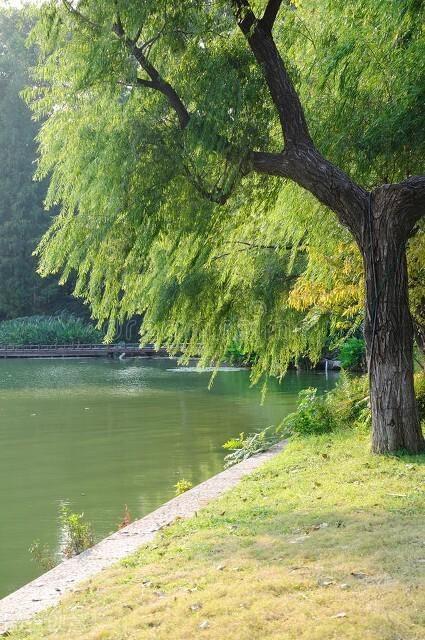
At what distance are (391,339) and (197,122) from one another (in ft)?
8.83

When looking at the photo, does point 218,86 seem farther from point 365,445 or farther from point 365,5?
point 365,445

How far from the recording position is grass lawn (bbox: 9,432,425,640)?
151 inches

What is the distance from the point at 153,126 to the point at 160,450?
7.16 meters

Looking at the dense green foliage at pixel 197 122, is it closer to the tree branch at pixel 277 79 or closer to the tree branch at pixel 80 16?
the tree branch at pixel 80 16

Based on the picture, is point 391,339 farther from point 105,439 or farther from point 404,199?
point 105,439

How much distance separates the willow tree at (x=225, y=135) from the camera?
25.2ft

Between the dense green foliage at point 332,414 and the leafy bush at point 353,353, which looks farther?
the leafy bush at point 353,353

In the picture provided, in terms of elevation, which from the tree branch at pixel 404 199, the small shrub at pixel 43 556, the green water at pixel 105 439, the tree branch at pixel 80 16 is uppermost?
the tree branch at pixel 80 16

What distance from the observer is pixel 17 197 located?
46.9 m

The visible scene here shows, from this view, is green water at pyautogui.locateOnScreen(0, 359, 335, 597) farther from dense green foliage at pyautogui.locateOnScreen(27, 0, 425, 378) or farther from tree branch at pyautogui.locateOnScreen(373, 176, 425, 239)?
tree branch at pyautogui.locateOnScreen(373, 176, 425, 239)

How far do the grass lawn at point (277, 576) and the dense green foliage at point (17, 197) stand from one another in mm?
41412

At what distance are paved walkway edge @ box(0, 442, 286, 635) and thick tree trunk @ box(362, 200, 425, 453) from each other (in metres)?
1.65

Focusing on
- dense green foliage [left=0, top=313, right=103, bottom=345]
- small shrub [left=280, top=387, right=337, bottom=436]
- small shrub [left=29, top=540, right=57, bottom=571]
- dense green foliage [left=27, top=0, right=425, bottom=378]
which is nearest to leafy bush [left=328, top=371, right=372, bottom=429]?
small shrub [left=280, top=387, right=337, bottom=436]

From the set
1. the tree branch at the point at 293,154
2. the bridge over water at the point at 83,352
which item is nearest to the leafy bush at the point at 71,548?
the tree branch at the point at 293,154
